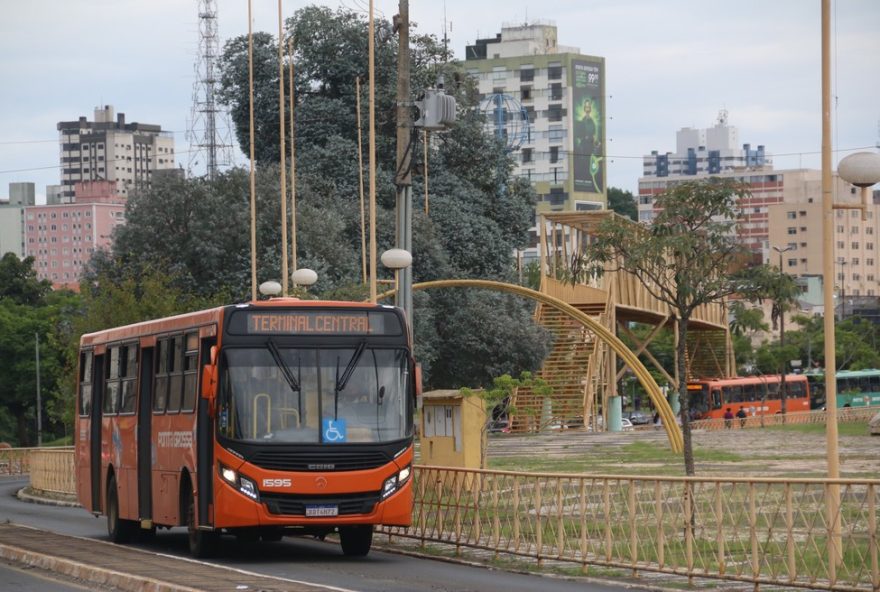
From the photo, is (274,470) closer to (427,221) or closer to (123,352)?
(123,352)

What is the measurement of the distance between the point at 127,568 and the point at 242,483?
95.7 inches

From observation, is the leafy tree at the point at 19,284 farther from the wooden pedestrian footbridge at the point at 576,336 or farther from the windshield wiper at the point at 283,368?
the windshield wiper at the point at 283,368

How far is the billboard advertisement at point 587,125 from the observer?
157000 millimetres

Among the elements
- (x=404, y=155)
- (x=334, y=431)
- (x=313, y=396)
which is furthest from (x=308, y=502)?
(x=404, y=155)

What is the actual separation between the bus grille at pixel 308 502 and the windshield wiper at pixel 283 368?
1.22 metres

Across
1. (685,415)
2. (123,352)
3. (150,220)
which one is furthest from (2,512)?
(150,220)

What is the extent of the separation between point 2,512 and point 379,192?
3711 centimetres

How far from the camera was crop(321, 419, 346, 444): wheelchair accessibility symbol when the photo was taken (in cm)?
1886

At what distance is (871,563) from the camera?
13719mm

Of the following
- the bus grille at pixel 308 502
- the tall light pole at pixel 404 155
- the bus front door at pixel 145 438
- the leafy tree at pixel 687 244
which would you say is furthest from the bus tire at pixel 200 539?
the leafy tree at pixel 687 244

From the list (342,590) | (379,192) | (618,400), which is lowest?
(618,400)

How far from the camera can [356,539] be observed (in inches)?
798

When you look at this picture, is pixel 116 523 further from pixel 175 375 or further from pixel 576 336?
pixel 576 336

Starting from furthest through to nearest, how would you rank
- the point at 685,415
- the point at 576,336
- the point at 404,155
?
the point at 576,336, the point at 404,155, the point at 685,415
